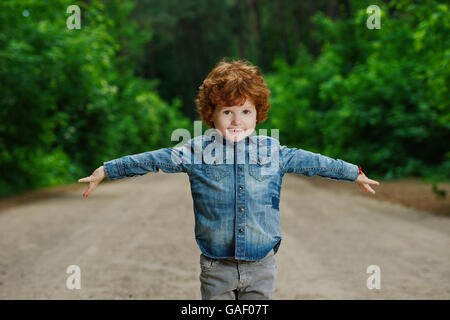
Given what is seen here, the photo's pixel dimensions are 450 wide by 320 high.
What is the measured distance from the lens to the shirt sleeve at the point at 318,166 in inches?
115

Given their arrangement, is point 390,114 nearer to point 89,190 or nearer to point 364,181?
point 364,181

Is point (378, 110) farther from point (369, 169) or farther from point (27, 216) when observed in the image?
point (27, 216)

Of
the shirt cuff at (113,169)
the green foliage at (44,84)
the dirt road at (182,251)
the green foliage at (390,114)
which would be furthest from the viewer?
the green foliage at (390,114)

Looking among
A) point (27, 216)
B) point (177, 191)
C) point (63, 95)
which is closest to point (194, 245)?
point (27, 216)

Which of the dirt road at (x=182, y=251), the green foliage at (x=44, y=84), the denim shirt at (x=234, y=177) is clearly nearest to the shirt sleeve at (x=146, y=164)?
the denim shirt at (x=234, y=177)

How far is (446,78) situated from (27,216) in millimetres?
8435

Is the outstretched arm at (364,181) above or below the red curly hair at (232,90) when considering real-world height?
below

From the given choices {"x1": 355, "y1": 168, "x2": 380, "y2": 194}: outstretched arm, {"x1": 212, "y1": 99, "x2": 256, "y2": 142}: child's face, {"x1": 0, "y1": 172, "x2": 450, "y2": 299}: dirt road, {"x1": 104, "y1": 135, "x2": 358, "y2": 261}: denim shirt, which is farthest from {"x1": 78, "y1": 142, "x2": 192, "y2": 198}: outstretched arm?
{"x1": 0, "y1": 172, "x2": 450, "y2": 299}: dirt road

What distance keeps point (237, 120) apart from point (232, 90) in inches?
5.7

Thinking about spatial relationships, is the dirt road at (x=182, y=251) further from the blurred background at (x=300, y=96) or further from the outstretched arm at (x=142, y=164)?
the outstretched arm at (x=142, y=164)

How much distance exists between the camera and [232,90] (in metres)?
2.84

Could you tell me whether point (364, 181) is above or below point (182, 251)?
above

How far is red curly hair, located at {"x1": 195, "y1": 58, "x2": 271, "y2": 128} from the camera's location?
2.85m

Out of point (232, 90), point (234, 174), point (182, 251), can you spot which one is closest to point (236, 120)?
point (232, 90)
